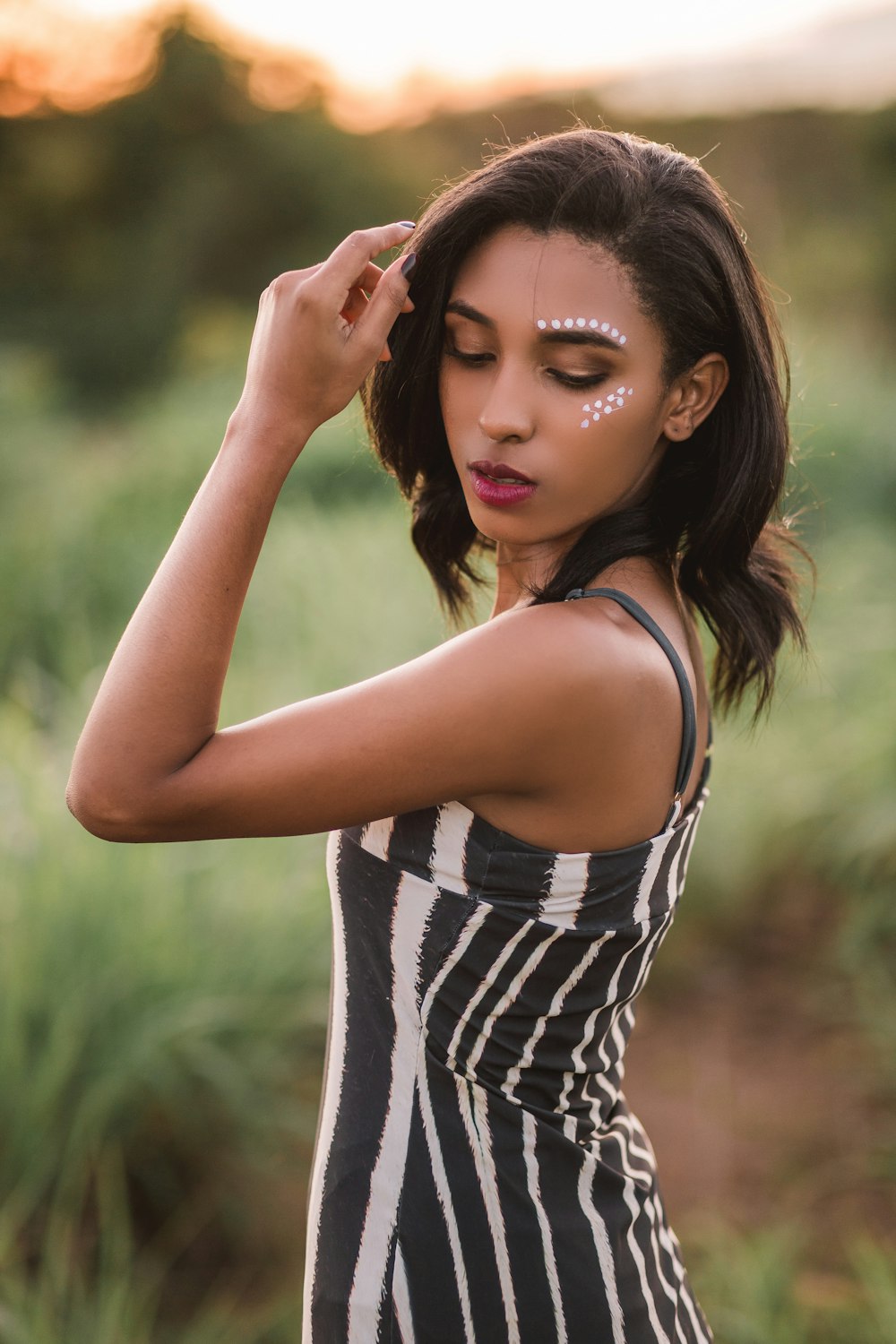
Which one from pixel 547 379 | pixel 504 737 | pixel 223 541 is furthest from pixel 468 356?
pixel 504 737

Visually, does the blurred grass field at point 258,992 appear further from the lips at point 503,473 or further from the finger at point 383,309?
the finger at point 383,309

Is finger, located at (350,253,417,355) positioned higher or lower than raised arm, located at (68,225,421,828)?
higher

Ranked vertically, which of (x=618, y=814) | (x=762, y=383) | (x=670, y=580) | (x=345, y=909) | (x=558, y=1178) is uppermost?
(x=762, y=383)

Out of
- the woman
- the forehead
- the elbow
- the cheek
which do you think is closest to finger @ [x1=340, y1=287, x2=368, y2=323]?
the woman

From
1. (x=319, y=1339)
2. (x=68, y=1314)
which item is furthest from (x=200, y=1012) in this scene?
(x=319, y=1339)

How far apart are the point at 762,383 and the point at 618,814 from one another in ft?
1.62

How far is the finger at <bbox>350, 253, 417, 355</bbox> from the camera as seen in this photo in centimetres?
117

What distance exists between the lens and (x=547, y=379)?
1157 mm

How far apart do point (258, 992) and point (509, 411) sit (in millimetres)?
1766

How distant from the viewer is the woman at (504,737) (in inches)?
40.7

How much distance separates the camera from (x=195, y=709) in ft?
3.42

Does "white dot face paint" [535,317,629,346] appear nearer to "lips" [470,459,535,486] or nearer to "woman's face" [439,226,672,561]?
"woman's face" [439,226,672,561]

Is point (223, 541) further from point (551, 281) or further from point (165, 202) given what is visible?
point (165, 202)

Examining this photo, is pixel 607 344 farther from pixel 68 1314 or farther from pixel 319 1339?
pixel 68 1314
